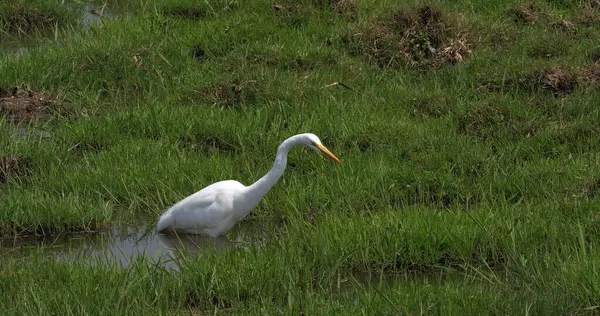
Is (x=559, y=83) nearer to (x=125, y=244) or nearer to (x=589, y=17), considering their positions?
(x=589, y=17)

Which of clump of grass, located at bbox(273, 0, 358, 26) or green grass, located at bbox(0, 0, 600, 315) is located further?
clump of grass, located at bbox(273, 0, 358, 26)

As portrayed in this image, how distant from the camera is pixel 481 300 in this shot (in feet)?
16.2

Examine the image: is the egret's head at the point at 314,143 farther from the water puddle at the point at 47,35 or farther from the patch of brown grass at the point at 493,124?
the water puddle at the point at 47,35

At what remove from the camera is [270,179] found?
656 centimetres

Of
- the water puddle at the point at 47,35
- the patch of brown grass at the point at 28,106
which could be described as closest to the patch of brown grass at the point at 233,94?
the patch of brown grass at the point at 28,106

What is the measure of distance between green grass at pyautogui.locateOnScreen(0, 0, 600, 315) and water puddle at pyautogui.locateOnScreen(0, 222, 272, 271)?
0.34 feet

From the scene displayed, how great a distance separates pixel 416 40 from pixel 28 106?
325cm

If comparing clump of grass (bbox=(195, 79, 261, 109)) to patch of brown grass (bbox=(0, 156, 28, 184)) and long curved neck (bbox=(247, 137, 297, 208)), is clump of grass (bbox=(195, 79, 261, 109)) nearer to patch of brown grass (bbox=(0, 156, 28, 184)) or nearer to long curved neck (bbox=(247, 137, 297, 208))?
patch of brown grass (bbox=(0, 156, 28, 184))

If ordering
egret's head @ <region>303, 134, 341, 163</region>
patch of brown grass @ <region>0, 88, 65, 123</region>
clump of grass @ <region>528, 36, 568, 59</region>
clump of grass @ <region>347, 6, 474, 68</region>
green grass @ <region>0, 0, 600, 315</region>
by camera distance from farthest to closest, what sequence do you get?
clump of grass @ <region>347, 6, 474, 68</region>
clump of grass @ <region>528, 36, 568, 59</region>
patch of brown grass @ <region>0, 88, 65, 123</region>
egret's head @ <region>303, 134, 341, 163</region>
green grass @ <region>0, 0, 600, 315</region>

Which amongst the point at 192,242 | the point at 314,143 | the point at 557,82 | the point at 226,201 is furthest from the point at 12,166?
the point at 557,82

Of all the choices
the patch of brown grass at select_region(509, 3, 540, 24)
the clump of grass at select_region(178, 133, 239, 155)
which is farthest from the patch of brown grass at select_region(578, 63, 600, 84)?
the clump of grass at select_region(178, 133, 239, 155)

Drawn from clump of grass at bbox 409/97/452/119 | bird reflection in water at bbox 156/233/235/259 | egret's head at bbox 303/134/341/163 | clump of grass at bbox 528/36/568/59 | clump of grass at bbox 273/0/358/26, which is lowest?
bird reflection in water at bbox 156/233/235/259

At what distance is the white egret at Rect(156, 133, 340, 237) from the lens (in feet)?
21.4

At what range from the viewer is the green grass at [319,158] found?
5.31 metres
